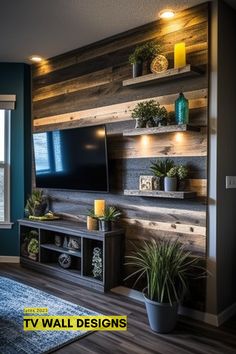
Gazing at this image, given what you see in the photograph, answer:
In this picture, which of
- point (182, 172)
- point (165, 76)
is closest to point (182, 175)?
point (182, 172)

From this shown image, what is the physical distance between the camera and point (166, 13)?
9.54 ft

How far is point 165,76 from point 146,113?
1.18 ft

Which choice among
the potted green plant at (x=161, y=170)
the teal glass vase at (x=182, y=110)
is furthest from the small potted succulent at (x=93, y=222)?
the teal glass vase at (x=182, y=110)

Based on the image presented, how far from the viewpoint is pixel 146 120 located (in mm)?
3039

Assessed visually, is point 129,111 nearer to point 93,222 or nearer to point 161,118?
point 161,118

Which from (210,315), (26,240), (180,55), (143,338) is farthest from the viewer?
(26,240)

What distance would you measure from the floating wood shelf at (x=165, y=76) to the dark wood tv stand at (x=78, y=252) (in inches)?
56.6

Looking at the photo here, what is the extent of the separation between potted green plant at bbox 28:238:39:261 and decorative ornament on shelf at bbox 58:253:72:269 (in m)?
0.42

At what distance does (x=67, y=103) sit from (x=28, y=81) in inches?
32.5

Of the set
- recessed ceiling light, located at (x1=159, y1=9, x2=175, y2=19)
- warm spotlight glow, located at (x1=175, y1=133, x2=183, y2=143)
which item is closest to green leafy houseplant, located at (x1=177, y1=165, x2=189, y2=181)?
warm spotlight glow, located at (x1=175, y1=133, x2=183, y2=143)

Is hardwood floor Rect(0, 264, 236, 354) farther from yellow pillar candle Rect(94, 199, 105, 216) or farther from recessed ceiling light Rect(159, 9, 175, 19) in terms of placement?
recessed ceiling light Rect(159, 9, 175, 19)

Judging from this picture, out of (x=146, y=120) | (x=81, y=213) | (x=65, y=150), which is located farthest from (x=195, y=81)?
(x=81, y=213)

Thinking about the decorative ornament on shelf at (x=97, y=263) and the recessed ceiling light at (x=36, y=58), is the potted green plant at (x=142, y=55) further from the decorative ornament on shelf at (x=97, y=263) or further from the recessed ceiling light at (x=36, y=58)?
the decorative ornament on shelf at (x=97, y=263)

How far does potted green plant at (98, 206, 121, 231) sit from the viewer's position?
130 inches
